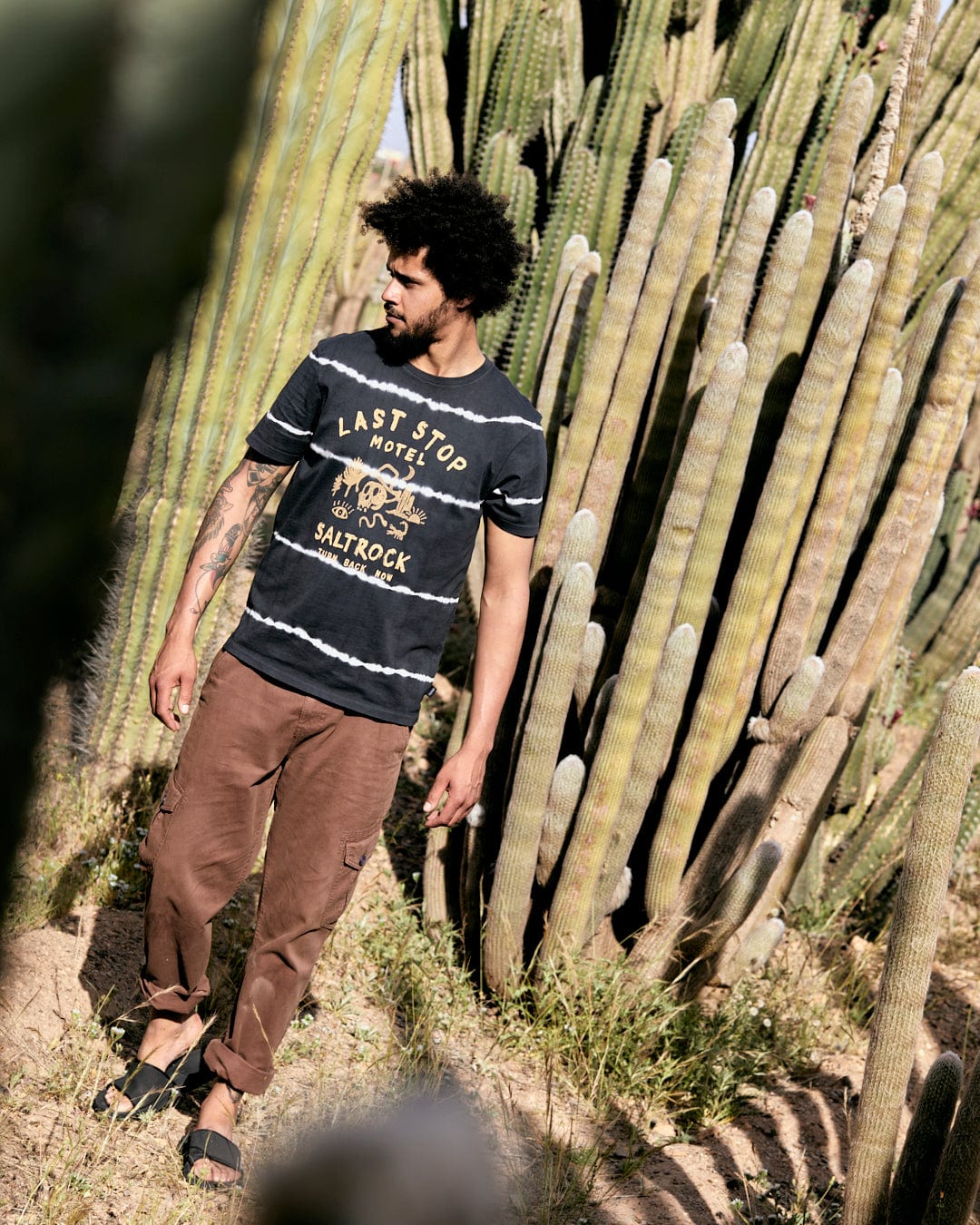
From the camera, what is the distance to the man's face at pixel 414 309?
2.67 m

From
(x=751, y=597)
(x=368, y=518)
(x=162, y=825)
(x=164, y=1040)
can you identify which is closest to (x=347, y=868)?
(x=162, y=825)

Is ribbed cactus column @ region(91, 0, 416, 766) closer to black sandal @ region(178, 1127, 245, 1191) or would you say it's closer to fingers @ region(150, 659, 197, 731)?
fingers @ region(150, 659, 197, 731)

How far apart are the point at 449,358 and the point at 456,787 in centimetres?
103

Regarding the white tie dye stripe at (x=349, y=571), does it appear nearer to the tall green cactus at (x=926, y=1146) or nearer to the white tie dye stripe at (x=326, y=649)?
the white tie dye stripe at (x=326, y=649)

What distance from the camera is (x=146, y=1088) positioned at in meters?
2.79

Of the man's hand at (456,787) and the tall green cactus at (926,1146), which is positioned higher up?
the man's hand at (456,787)

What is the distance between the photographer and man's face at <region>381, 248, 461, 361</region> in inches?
105

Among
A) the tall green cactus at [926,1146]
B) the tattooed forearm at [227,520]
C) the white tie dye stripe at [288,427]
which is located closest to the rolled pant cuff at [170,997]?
the tattooed forearm at [227,520]

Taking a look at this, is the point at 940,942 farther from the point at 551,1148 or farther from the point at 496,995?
the point at 551,1148

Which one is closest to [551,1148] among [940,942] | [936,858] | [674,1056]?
[674,1056]

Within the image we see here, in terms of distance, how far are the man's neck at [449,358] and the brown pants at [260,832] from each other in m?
0.83

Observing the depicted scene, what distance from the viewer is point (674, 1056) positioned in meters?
3.58

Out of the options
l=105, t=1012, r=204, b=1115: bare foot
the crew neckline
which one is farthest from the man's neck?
l=105, t=1012, r=204, b=1115: bare foot

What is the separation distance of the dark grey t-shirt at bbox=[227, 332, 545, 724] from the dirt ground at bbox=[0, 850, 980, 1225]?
0.94m
